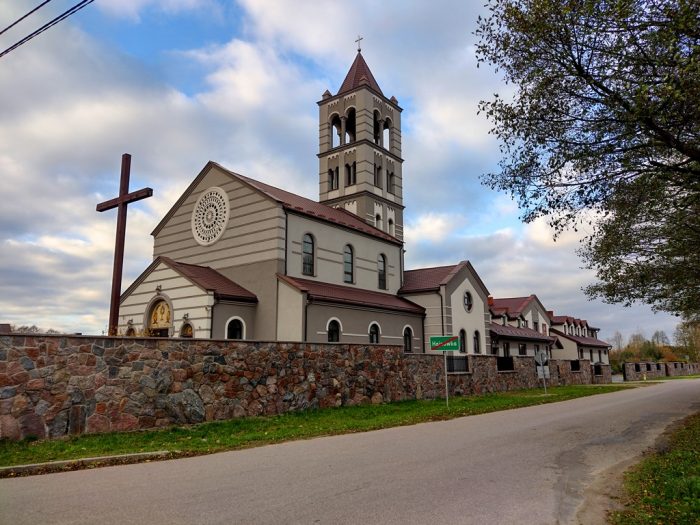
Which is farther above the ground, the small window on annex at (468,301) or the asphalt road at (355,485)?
the small window on annex at (468,301)

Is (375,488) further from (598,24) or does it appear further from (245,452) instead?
(598,24)

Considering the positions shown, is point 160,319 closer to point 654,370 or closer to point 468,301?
point 468,301

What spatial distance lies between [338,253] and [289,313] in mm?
5863

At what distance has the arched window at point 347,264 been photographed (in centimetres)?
2872

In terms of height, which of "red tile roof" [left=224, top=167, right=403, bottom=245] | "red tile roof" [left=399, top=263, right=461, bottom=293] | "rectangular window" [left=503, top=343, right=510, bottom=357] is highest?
"red tile roof" [left=224, top=167, right=403, bottom=245]

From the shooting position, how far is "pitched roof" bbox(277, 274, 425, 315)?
23.7 metres

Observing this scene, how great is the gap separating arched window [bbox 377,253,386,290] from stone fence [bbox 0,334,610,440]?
11008 mm

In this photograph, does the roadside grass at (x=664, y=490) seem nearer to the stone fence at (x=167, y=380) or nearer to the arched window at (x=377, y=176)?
the stone fence at (x=167, y=380)

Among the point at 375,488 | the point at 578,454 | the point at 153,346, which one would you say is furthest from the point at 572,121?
the point at 153,346

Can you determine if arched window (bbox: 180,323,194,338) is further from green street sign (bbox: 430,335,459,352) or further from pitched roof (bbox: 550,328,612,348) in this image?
pitched roof (bbox: 550,328,612,348)

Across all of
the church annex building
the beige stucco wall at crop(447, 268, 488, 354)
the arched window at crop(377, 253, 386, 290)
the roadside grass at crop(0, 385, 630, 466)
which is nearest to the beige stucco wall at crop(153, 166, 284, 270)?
the church annex building

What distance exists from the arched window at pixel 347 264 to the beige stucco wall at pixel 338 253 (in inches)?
10.9

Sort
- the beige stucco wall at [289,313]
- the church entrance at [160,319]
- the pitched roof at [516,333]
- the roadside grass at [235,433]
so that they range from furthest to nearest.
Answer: the pitched roof at [516,333] → the church entrance at [160,319] → the beige stucco wall at [289,313] → the roadside grass at [235,433]

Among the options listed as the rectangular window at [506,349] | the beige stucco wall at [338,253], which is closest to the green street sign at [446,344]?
the beige stucco wall at [338,253]
